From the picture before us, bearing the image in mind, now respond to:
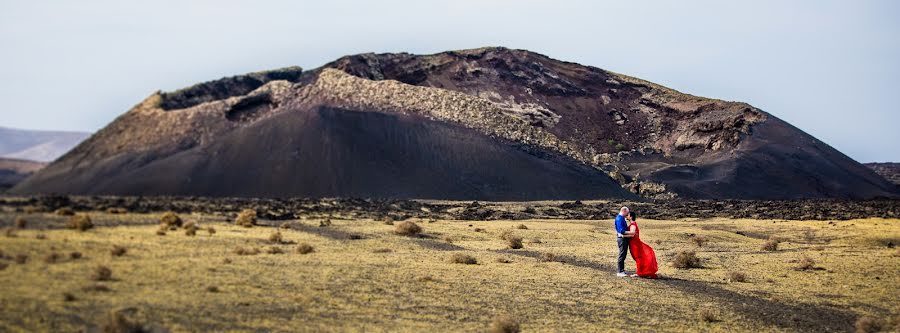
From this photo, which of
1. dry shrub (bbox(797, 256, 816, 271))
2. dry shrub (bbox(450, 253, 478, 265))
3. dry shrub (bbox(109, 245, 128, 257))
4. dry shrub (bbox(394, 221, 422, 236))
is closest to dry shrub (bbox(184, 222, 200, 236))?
dry shrub (bbox(450, 253, 478, 265))

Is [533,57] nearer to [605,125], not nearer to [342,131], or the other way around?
[605,125]

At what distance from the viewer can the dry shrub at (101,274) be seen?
1345 centimetres

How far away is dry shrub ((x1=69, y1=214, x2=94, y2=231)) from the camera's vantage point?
52.4 feet

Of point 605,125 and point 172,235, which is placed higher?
point 605,125

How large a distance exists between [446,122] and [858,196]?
62.8 metres

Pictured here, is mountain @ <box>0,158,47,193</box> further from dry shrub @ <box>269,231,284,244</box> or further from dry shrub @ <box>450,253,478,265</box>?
dry shrub @ <box>450,253,478,265</box>

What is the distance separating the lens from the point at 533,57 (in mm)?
146625

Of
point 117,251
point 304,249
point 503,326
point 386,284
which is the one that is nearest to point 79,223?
point 117,251

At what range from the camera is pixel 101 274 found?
13539 millimetres

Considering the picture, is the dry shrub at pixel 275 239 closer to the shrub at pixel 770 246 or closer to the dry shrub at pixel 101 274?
the dry shrub at pixel 101 274

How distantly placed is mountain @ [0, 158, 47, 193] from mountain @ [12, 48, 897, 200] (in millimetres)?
23020

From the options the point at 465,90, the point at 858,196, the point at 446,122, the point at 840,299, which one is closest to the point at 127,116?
the point at 446,122

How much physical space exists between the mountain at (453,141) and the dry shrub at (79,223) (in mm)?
32076

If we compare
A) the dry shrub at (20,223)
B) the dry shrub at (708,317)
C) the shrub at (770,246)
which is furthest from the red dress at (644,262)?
the dry shrub at (20,223)
